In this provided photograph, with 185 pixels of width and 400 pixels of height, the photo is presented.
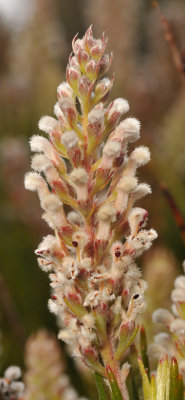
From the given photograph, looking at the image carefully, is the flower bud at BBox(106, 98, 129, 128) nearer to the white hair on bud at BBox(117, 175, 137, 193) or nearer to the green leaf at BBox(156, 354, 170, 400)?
the white hair on bud at BBox(117, 175, 137, 193)

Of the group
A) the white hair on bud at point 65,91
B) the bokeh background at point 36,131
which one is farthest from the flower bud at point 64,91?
the bokeh background at point 36,131

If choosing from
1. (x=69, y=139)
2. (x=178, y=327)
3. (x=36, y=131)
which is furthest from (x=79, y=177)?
(x=36, y=131)

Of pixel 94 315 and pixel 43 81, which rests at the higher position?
pixel 43 81

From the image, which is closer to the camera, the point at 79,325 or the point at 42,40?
the point at 79,325

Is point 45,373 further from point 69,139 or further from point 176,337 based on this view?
point 69,139

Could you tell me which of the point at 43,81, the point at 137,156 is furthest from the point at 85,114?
the point at 43,81

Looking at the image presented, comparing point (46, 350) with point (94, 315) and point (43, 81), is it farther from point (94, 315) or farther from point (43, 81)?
point (43, 81)

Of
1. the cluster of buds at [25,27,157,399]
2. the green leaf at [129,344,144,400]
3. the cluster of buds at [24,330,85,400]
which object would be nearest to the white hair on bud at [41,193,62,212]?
the cluster of buds at [25,27,157,399]
